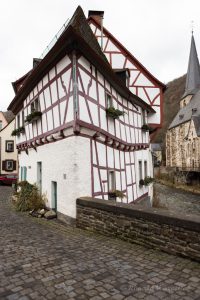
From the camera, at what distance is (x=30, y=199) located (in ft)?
38.5

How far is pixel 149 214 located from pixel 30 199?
6746 mm

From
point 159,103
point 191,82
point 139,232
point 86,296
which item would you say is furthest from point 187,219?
point 191,82

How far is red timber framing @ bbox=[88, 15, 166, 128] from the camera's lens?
55.4ft

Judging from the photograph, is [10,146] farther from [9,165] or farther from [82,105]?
[82,105]

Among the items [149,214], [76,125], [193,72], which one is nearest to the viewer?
[149,214]

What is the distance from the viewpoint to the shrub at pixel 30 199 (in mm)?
11398

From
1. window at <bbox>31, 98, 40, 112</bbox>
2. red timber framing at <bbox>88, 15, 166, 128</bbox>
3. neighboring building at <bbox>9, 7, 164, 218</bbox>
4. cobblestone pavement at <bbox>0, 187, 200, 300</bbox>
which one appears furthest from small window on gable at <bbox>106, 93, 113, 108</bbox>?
cobblestone pavement at <bbox>0, 187, 200, 300</bbox>

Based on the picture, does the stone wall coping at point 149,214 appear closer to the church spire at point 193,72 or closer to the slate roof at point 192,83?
the slate roof at point 192,83

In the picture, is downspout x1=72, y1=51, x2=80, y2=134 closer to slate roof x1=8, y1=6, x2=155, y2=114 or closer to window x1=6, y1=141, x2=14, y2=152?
slate roof x1=8, y1=6, x2=155, y2=114

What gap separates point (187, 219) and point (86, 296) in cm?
256

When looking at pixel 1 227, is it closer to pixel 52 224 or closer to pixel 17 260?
pixel 52 224

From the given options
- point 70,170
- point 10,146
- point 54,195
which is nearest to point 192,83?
point 10,146

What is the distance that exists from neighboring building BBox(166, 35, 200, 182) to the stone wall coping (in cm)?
3619

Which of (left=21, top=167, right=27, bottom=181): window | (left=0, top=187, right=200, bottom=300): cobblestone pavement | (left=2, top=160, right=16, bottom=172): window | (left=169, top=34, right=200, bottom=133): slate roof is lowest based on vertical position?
(left=0, top=187, right=200, bottom=300): cobblestone pavement
